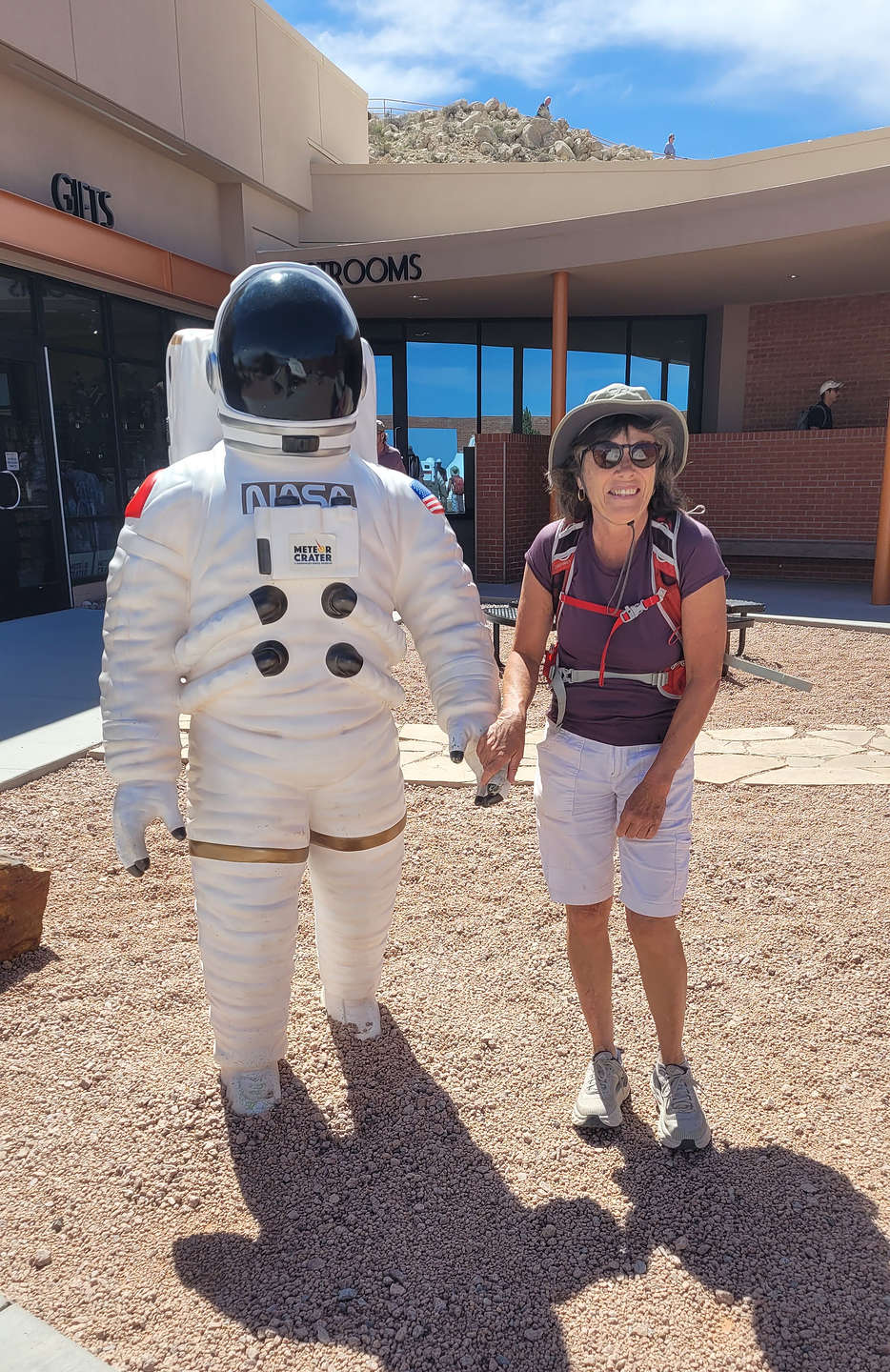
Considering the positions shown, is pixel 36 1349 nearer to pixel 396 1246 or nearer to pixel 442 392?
pixel 396 1246

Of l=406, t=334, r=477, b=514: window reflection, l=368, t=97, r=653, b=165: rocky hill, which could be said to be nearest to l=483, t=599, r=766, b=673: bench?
l=406, t=334, r=477, b=514: window reflection

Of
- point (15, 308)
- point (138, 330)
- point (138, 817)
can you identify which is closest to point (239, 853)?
point (138, 817)

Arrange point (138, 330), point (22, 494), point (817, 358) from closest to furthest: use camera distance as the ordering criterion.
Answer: point (22, 494) < point (138, 330) < point (817, 358)

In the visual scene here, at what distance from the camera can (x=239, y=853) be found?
2154 mm

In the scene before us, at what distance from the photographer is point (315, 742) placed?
2.16 metres

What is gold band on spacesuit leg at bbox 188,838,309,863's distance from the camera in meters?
2.16

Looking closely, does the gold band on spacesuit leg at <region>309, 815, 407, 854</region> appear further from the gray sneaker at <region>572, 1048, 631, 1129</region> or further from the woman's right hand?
the gray sneaker at <region>572, 1048, 631, 1129</region>

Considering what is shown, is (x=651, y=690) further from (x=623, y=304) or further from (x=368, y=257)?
(x=623, y=304)

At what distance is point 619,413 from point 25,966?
2552 millimetres

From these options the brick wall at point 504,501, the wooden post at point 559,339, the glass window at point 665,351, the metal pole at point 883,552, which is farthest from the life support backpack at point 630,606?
the glass window at point 665,351

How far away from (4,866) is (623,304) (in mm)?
11387

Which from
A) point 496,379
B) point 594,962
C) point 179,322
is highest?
point 179,322

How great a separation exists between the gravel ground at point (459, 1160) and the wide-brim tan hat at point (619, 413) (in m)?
1.65

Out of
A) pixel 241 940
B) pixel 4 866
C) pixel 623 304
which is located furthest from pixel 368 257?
pixel 241 940
